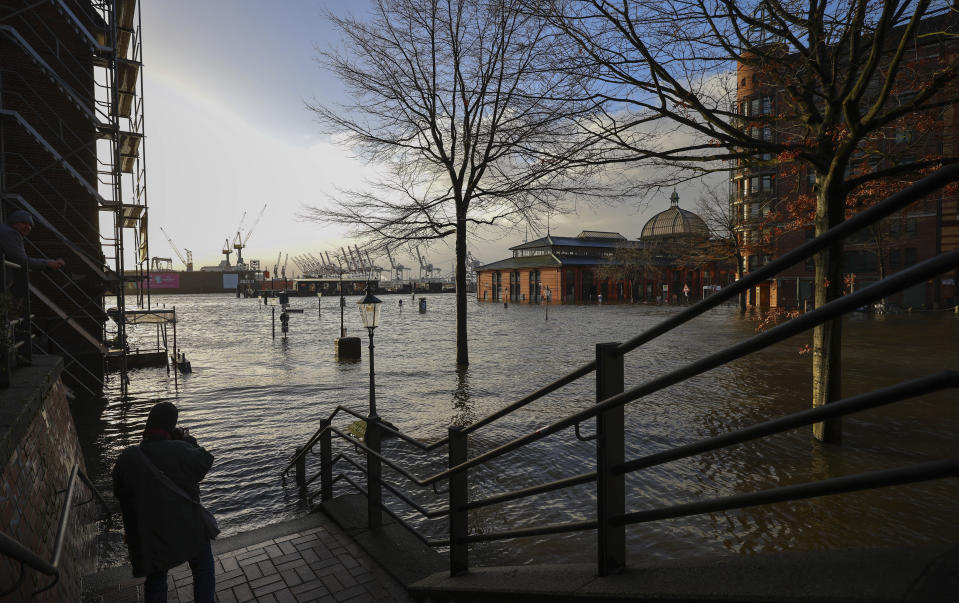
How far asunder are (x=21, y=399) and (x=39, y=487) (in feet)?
2.36

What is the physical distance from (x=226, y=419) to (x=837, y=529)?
11.6 m

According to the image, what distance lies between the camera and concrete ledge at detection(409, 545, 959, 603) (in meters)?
1.50

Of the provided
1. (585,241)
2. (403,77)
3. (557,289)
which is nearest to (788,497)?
(403,77)

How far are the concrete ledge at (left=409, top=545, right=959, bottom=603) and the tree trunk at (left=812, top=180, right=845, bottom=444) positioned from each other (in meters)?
6.77

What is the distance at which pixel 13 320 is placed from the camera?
5.04m

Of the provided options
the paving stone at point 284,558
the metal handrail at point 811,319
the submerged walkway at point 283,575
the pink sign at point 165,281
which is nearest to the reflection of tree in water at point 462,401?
the submerged walkway at point 283,575

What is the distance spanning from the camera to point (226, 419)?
12.0 meters

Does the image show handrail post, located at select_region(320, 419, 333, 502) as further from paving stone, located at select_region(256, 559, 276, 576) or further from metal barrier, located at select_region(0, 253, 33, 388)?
metal barrier, located at select_region(0, 253, 33, 388)

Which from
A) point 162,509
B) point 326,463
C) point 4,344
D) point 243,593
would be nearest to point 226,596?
point 243,593

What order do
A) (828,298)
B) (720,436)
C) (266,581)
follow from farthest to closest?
(828,298) < (266,581) < (720,436)

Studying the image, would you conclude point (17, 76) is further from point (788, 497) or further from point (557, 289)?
point (557, 289)

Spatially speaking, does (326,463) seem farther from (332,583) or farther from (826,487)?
(826,487)

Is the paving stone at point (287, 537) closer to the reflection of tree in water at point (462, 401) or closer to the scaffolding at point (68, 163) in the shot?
the reflection of tree in water at point (462, 401)

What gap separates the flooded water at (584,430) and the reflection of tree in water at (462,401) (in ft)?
0.25
